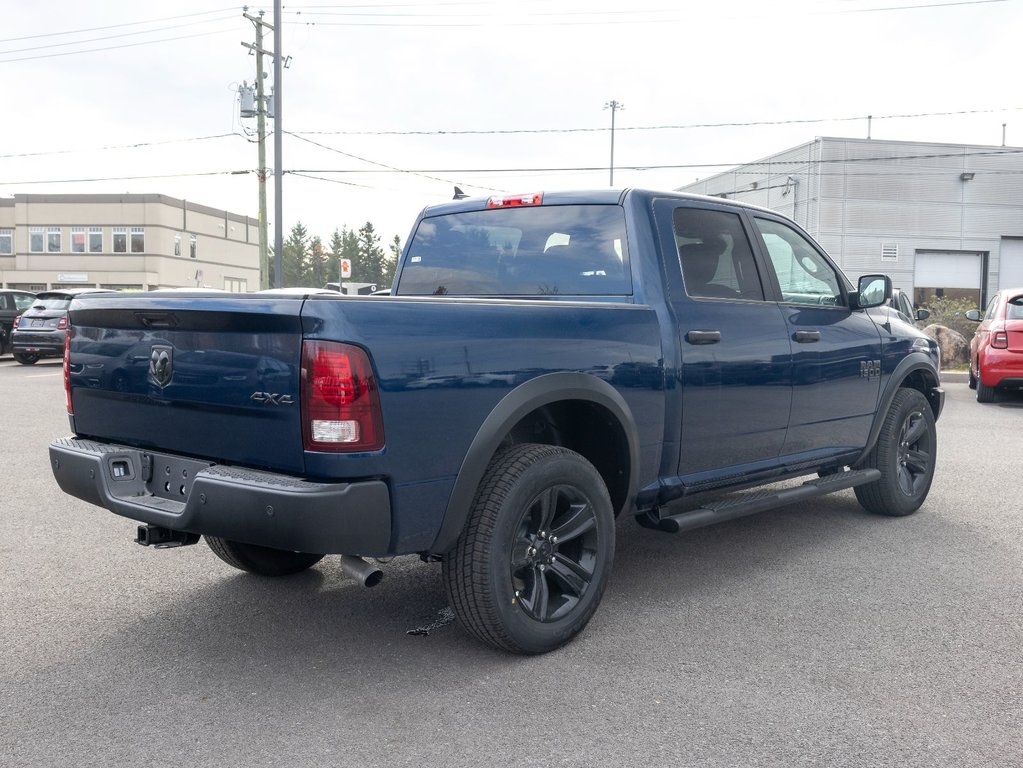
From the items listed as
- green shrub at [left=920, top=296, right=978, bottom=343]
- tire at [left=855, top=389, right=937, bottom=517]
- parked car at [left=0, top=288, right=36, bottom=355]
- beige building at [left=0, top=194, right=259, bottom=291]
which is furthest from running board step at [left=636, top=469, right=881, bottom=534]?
beige building at [left=0, top=194, right=259, bottom=291]

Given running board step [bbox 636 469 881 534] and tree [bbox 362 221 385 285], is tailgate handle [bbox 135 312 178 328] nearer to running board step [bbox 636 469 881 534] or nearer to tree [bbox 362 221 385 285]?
running board step [bbox 636 469 881 534]

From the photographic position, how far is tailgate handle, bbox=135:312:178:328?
3574 mm

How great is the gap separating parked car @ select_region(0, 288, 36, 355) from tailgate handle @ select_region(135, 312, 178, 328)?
68.2 ft

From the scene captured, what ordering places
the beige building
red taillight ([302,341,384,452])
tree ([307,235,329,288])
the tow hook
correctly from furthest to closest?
1. tree ([307,235,329,288])
2. the beige building
3. the tow hook
4. red taillight ([302,341,384,452])

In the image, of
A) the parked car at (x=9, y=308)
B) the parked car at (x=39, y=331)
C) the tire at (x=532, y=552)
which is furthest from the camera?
the parked car at (x=9, y=308)

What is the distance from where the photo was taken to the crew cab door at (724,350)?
4.49 meters

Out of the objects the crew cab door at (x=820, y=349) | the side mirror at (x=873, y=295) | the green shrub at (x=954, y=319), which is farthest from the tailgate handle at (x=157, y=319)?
the green shrub at (x=954, y=319)

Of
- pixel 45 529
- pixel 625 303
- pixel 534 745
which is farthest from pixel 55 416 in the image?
pixel 534 745

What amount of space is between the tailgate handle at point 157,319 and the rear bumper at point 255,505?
485 mm

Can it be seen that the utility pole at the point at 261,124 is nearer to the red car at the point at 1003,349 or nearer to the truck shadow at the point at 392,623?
the red car at the point at 1003,349

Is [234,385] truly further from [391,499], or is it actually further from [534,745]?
[534,745]

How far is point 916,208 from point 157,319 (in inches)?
1564

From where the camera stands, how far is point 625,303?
439cm

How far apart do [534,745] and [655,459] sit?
5.32ft
